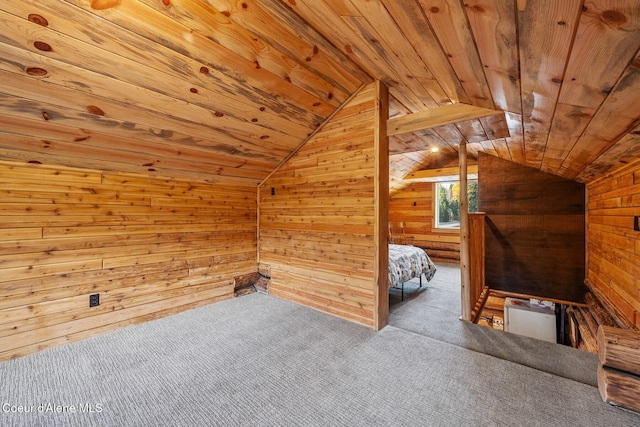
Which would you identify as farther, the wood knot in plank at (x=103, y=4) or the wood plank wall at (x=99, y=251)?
the wood plank wall at (x=99, y=251)

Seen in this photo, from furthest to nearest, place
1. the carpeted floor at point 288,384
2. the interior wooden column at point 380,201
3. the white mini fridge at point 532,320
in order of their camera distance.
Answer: the white mini fridge at point 532,320, the interior wooden column at point 380,201, the carpeted floor at point 288,384

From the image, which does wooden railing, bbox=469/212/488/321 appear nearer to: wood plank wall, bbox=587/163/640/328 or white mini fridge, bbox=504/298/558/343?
white mini fridge, bbox=504/298/558/343

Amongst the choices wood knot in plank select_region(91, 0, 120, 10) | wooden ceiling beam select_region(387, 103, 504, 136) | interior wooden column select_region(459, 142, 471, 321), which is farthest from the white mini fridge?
wood knot in plank select_region(91, 0, 120, 10)

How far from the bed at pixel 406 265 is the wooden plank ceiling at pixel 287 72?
1672mm

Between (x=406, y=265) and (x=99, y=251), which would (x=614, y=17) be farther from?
(x=99, y=251)

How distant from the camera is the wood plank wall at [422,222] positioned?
609cm

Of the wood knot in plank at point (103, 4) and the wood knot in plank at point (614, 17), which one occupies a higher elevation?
the wood knot in plank at point (103, 4)

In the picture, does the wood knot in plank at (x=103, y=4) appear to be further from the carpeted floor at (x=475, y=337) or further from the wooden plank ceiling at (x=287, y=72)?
the carpeted floor at (x=475, y=337)

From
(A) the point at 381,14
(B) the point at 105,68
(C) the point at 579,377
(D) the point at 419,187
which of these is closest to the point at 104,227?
(B) the point at 105,68

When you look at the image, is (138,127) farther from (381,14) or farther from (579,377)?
(579,377)

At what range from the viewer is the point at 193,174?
3.13 meters

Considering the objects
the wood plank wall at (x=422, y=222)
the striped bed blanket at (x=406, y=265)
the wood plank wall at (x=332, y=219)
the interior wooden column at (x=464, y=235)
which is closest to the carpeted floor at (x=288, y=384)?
the wood plank wall at (x=332, y=219)

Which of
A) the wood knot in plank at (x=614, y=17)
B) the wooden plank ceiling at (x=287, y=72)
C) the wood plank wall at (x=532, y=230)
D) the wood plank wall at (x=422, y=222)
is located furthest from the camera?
the wood plank wall at (x=422, y=222)

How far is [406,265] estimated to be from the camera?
3.77 meters
